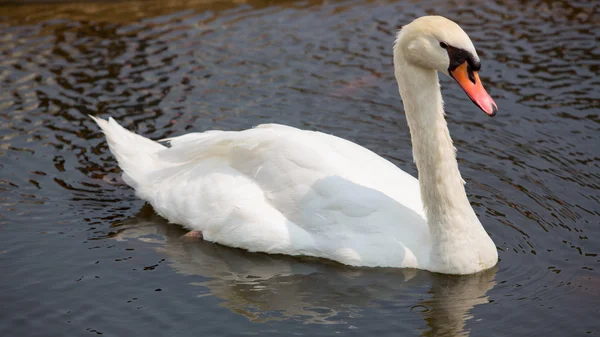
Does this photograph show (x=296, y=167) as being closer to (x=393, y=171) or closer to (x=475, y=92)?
(x=393, y=171)

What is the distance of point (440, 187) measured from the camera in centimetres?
777

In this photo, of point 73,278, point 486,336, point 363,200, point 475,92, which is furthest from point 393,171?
point 73,278

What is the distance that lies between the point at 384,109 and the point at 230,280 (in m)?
4.25

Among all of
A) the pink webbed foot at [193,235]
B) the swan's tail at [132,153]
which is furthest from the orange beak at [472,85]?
the swan's tail at [132,153]

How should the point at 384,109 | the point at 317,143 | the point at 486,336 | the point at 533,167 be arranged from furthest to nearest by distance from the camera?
the point at 384,109
the point at 533,167
the point at 317,143
the point at 486,336

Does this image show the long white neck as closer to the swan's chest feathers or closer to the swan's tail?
the swan's chest feathers

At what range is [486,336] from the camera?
6.93 metres

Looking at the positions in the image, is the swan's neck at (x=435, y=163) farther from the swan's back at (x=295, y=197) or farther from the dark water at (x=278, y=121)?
the dark water at (x=278, y=121)

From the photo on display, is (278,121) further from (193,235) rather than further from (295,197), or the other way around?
(295,197)

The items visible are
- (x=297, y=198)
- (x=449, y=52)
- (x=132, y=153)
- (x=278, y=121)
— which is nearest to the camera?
(x=449, y=52)

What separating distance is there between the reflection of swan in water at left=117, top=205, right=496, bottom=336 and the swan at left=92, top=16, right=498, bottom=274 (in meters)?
0.11

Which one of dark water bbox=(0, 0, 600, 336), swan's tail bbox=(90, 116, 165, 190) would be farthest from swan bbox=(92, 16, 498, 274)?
swan's tail bbox=(90, 116, 165, 190)

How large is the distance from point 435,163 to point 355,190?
733mm

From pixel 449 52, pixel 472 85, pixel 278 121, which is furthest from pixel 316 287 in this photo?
pixel 278 121
